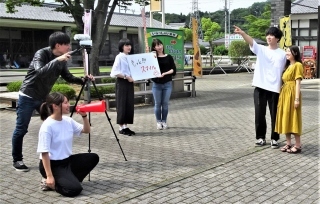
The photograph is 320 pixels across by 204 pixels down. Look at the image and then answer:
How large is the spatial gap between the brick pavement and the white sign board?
111 cm

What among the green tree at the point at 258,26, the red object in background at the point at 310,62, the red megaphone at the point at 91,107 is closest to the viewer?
the red megaphone at the point at 91,107

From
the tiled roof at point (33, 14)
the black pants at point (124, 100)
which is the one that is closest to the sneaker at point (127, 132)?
the black pants at point (124, 100)

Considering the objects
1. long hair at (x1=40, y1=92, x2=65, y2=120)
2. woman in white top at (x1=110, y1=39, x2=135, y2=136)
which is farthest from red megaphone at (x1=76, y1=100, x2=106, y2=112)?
woman in white top at (x1=110, y1=39, x2=135, y2=136)

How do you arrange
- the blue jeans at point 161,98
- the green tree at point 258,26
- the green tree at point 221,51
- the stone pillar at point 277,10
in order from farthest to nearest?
the green tree at point 221,51 → the green tree at point 258,26 → the stone pillar at point 277,10 → the blue jeans at point 161,98

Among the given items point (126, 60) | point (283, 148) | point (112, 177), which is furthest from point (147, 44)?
point (112, 177)

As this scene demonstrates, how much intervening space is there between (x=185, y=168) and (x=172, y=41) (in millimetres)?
Answer: 8189

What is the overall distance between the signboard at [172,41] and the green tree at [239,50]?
689 inches

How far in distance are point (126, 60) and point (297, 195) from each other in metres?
4.49

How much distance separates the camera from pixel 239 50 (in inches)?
1201

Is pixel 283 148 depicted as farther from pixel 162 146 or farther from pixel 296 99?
pixel 162 146

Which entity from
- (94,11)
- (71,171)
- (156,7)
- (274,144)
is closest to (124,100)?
(274,144)

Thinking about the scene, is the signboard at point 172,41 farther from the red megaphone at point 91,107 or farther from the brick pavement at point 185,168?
the red megaphone at point 91,107

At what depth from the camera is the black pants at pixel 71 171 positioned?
14.2ft

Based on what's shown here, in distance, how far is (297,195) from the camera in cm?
445
